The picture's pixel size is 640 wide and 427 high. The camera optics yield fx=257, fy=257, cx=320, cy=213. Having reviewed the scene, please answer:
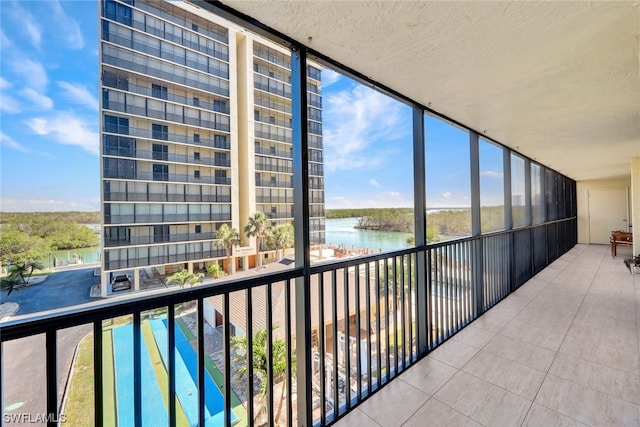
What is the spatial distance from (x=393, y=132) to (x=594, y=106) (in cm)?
172

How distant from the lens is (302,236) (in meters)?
1.37

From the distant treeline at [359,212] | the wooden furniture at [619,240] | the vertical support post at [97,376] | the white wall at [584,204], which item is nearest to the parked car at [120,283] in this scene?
the vertical support post at [97,376]

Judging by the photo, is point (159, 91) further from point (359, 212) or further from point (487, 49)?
point (487, 49)

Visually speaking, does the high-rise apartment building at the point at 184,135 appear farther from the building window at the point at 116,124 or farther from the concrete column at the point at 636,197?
the concrete column at the point at 636,197

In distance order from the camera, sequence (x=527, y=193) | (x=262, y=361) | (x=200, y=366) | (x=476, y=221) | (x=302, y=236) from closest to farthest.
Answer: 1. (x=200, y=366)
2. (x=302, y=236)
3. (x=262, y=361)
4. (x=476, y=221)
5. (x=527, y=193)

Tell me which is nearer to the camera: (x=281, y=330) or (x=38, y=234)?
(x=38, y=234)

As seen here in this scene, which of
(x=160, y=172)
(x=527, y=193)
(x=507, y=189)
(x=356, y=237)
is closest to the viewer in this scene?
(x=160, y=172)

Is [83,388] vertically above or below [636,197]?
below

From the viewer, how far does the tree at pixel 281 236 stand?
1.41 metres

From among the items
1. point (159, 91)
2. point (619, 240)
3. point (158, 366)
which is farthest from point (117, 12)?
point (619, 240)

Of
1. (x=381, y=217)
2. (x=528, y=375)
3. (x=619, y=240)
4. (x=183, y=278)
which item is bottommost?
(x=528, y=375)

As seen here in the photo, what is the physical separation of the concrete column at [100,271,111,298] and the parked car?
0.6 inches

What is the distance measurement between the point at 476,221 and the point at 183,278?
118 inches

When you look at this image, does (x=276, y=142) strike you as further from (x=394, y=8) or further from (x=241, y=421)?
(x=241, y=421)
